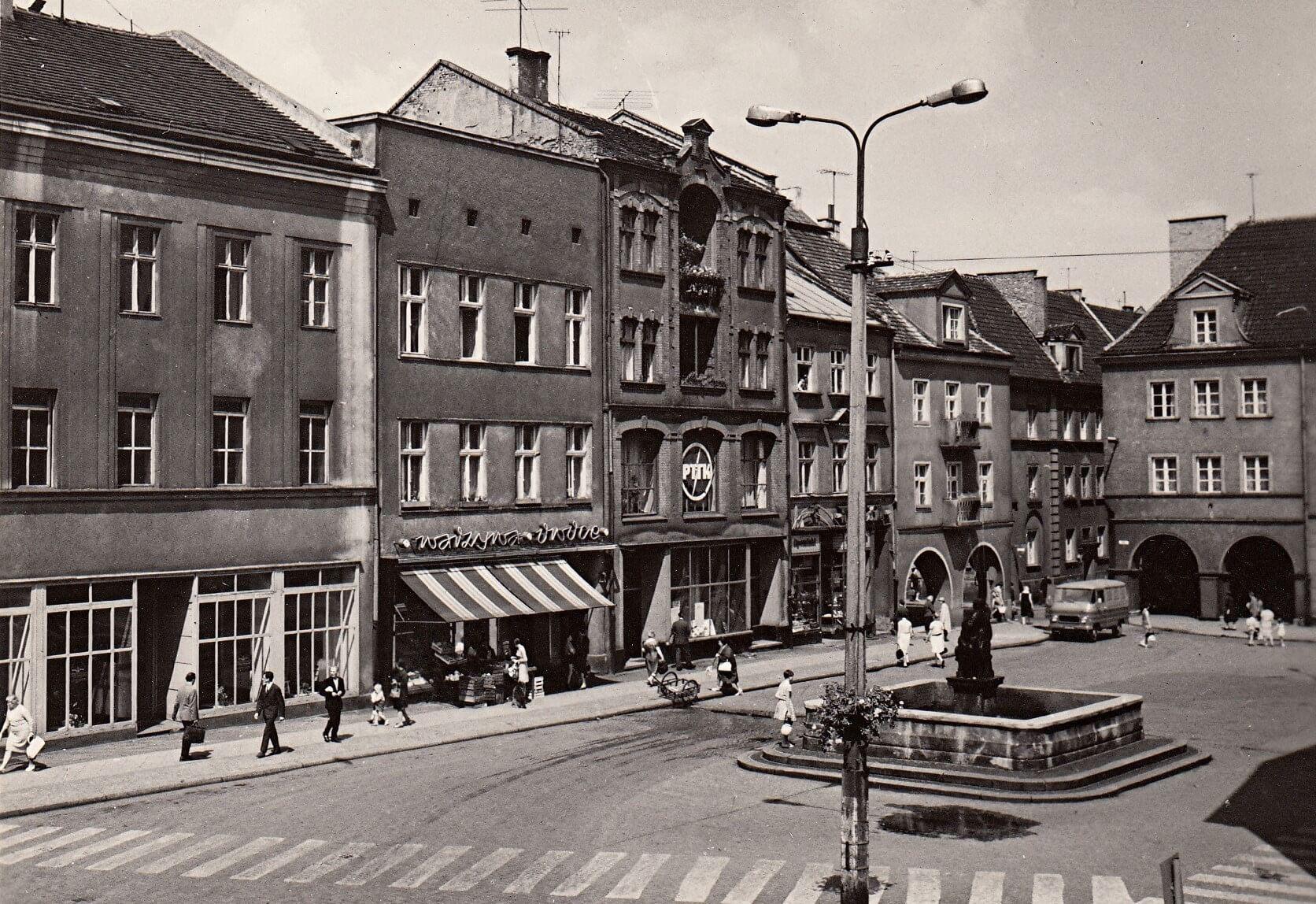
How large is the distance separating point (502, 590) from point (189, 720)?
10.8 m

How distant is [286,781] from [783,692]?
1108 cm

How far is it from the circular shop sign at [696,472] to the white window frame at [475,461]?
8.60m

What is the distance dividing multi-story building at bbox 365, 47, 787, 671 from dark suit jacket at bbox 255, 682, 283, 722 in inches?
577

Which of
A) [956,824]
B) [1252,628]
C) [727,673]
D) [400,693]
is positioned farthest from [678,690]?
[1252,628]

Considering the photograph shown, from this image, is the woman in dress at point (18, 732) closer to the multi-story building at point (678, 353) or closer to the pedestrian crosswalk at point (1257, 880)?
the multi-story building at point (678, 353)

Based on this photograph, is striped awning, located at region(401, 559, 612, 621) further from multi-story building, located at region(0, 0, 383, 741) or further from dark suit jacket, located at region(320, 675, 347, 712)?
dark suit jacket, located at region(320, 675, 347, 712)

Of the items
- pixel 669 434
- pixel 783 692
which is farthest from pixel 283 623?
pixel 669 434

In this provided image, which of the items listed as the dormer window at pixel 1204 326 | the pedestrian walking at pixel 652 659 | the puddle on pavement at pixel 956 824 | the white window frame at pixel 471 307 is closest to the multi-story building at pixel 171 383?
the white window frame at pixel 471 307

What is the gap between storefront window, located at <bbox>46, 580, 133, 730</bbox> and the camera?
2984 centimetres

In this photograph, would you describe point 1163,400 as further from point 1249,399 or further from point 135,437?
point 135,437

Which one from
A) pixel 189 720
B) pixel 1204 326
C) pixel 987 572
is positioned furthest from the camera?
pixel 987 572

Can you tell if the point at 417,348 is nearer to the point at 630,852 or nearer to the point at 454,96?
the point at 454,96

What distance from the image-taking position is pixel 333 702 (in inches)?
1206

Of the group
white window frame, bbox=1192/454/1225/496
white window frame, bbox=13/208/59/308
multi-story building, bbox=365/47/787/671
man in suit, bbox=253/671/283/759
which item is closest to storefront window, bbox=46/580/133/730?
man in suit, bbox=253/671/283/759
